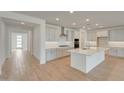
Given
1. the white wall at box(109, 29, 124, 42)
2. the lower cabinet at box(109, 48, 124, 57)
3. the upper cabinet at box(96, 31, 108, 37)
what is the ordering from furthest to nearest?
the upper cabinet at box(96, 31, 108, 37)
the white wall at box(109, 29, 124, 42)
the lower cabinet at box(109, 48, 124, 57)

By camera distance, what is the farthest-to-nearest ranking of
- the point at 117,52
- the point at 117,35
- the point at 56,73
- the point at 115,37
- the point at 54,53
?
1. the point at 115,37
2. the point at 117,35
3. the point at 117,52
4. the point at 54,53
5. the point at 56,73

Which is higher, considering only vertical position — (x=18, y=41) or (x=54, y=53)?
(x=18, y=41)

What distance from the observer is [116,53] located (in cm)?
828

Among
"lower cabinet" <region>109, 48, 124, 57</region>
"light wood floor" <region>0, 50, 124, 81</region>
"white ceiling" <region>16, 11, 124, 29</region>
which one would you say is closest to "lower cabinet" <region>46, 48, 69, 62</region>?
"light wood floor" <region>0, 50, 124, 81</region>

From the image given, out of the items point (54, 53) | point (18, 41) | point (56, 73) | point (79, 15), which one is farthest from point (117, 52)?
point (18, 41)

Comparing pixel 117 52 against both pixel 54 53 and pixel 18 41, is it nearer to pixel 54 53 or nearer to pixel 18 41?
pixel 54 53

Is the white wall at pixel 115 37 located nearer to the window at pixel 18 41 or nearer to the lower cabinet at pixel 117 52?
the lower cabinet at pixel 117 52

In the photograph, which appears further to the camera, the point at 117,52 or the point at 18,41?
the point at 18,41

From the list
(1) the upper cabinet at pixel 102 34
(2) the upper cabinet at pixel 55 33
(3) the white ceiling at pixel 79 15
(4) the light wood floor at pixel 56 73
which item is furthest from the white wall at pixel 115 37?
(4) the light wood floor at pixel 56 73

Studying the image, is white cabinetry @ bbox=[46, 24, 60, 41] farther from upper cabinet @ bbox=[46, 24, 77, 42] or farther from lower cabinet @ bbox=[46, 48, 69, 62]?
lower cabinet @ bbox=[46, 48, 69, 62]
